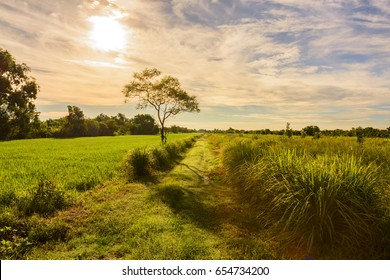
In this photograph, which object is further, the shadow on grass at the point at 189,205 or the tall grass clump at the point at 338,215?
the shadow on grass at the point at 189,205

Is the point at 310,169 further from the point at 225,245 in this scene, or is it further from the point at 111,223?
the point at 111,223

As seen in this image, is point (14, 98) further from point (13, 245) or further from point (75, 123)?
point (13, 245)

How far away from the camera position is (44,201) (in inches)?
318

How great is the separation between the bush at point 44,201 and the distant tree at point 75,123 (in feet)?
275

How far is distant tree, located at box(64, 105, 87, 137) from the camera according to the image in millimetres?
86137

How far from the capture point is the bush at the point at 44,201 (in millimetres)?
7754

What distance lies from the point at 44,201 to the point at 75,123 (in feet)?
289

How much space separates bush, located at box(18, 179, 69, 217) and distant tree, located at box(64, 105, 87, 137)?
8390 cm

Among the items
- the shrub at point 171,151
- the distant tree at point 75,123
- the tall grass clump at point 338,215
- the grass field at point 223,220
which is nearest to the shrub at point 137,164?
the grass field at point 223,220

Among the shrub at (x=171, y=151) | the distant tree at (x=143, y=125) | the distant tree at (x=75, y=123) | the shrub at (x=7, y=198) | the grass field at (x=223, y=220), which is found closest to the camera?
the grass field at (x=223, y=220)

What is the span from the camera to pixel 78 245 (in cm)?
610

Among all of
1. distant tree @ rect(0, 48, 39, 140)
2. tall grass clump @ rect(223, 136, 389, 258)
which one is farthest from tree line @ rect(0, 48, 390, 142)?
tall grass clump @ rect(223, 136, 389, 258)

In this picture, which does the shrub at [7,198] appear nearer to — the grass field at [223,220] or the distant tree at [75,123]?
the grass field at [223,220]

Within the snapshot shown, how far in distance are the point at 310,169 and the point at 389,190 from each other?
1.72 metres
